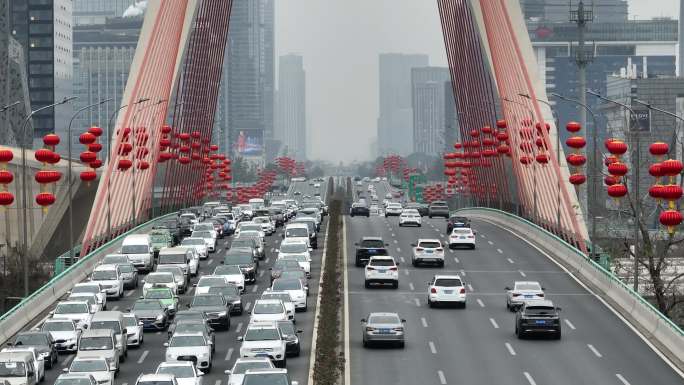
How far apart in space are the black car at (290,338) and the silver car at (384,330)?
7.72 feet

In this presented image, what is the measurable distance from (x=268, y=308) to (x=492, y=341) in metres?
7.31

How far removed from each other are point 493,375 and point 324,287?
660 inches

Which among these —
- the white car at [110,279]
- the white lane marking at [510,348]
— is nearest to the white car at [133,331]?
the white car at [110,279]

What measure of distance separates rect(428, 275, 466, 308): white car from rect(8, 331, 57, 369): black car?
16.9 metres

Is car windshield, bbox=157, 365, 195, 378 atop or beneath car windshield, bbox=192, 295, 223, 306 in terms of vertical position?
atop

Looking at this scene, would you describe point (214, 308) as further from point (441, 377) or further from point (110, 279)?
point (441, 377)

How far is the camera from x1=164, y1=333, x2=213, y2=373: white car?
40.4 m

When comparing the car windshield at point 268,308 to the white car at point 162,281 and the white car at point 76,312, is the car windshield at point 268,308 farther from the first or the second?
the white car at point 162,281

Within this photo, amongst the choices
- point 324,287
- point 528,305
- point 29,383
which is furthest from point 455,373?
point 324,287

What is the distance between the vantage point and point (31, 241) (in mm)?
110250


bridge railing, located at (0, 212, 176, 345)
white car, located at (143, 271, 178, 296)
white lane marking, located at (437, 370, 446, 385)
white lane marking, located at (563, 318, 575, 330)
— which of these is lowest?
white lane marking, located at (563, 318, 575, 330)

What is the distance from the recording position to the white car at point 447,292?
5478cm

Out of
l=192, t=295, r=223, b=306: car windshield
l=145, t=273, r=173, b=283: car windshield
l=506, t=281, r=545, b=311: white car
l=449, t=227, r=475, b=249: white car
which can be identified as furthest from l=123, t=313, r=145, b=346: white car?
l=449, t=227, r=475, b=249: white car

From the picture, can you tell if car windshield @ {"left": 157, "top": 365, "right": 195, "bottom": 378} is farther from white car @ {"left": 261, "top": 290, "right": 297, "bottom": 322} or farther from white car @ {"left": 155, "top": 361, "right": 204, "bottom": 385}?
white car @ {"left": 261, "top": 290, "right": 297, "bottom": 322}
